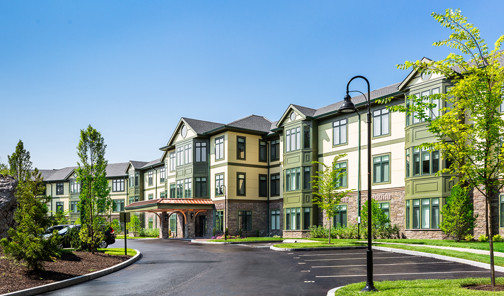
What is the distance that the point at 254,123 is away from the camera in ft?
150

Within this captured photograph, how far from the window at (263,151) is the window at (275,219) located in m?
5.17

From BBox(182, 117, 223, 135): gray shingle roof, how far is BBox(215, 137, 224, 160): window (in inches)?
96.5

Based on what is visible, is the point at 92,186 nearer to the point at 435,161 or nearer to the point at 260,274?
the point at 260,274

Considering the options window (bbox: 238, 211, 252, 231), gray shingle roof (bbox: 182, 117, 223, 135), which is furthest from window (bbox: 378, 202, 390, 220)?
gray shingle roof (bbox: 182, 117, 223, 135)

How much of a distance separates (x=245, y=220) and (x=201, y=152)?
27.0ft

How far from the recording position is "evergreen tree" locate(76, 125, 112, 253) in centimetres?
2144

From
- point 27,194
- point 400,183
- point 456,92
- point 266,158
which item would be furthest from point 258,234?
point 456,92

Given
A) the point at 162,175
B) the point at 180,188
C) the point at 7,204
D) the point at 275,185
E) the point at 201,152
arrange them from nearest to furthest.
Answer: the point at 7,204, the point at 275,185, the point at 201,152, the point at 180,188, the point at 162,175

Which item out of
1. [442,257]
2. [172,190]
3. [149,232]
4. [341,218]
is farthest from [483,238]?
[149,232]

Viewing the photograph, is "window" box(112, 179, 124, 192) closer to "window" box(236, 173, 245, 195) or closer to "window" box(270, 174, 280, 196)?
"window" box(236, 173, 245, 195)

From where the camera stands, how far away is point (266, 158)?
146 feet

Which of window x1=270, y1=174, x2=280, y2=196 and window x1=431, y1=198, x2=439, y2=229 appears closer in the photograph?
window x1=431, y1=198, x2=439, y2=229

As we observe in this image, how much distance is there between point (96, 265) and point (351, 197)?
21569 millimetres

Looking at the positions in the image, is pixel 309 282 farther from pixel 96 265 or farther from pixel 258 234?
pixel 258 234
